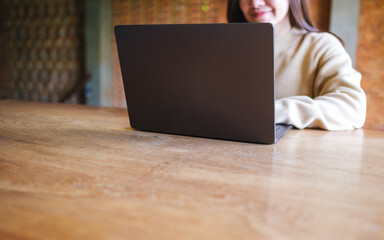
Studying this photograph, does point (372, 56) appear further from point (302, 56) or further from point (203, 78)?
point (203, 78)

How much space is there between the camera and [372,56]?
3598 millimetres

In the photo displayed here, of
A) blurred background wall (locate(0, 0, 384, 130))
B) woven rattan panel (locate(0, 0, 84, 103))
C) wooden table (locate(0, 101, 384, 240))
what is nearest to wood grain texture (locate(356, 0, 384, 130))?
blurred background wall (locate(0, 0, 384, 130))

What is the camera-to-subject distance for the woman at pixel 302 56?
1.20 metres

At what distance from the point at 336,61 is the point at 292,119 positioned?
0.52m

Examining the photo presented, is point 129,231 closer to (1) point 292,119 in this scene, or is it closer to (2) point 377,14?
(1) point 292,119

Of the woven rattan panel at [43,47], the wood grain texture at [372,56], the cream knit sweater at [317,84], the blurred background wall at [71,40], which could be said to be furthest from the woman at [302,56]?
the woven rattan panel at [43,47]

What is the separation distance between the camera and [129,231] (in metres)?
0.35

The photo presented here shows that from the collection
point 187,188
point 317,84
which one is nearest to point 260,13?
point 317,84

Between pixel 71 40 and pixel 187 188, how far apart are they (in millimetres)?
5463

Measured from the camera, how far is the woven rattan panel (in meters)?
5.36

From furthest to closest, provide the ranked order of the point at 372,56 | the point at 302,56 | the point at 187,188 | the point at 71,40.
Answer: the point at 71,40 < the point at 372,56 < the point at 302,56 < the point at 187,188

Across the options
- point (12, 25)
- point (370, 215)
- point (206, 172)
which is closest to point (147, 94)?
point (206, 172)

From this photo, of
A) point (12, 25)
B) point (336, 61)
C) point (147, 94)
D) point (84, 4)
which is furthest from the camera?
point (12, 25)

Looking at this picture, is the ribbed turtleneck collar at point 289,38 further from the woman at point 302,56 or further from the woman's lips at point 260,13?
the woman's lips at point 260,13
